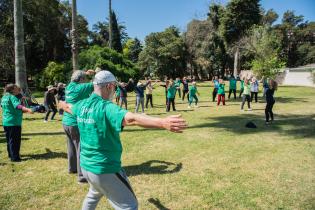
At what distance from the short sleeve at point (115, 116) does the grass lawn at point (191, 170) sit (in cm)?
245

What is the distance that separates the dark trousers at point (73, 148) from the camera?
5.67 meters

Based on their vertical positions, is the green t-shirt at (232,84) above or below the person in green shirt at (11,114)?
above

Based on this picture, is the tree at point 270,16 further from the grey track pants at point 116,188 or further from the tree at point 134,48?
the grey track pants at point 116,188

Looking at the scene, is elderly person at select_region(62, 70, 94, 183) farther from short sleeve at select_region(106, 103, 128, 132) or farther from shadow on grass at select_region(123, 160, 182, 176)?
short sleeve at select_region(106, 103, 128, 132)

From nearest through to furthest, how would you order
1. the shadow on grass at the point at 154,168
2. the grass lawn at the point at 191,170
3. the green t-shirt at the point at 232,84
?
the grass lawn at the point at 191,170
the shadow on grass at the point at 154,168
the green t-shirt at the point at 232,84

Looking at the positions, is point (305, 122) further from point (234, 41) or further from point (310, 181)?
point (234, 41)

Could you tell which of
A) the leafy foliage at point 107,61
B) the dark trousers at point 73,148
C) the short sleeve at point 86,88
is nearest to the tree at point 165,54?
the leafy foliage at point 107,61

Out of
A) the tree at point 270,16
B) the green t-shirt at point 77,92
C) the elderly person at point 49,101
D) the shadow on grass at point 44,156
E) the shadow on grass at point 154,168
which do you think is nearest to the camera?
the green t-shirt at point 77,92

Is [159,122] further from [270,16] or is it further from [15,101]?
[270,16]

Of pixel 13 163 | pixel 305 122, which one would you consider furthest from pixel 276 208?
pixel 305 122

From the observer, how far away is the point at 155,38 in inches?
2137

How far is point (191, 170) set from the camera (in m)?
6.61

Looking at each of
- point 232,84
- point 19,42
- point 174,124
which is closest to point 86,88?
point 174,124

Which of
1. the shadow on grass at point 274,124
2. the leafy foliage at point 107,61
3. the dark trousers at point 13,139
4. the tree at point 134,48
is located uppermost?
the tree at point 134,48
